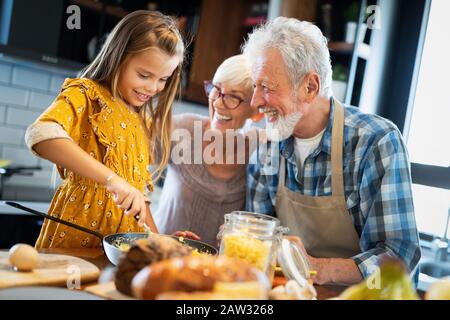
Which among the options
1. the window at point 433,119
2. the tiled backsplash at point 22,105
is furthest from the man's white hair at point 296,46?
the tiled backsplash at point 22,105

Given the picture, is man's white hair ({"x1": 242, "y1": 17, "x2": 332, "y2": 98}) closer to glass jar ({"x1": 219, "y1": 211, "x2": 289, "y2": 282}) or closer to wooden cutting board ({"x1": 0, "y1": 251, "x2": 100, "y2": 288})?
glass jar ({"x1": 219, "y1": 211, "x2": 289, "y2": 282})

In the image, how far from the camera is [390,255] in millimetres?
1189

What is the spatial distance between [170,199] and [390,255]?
0.78 meters

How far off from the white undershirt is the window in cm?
86

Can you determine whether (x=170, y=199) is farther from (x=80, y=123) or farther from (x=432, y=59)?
(x=432, y=59)

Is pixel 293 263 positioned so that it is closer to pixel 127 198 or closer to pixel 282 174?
pixel 127 198

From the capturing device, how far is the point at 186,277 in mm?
585

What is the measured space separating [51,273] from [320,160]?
0.90 m

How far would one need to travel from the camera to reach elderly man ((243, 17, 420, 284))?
129 cm

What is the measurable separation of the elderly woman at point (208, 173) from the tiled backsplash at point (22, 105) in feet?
3.44

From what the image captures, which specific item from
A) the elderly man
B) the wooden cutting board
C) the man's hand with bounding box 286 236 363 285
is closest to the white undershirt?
the elderly man

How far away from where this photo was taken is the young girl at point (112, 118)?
114 cm

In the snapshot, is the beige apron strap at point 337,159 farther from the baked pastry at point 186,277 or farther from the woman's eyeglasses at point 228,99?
the baked pastry at point 186,277

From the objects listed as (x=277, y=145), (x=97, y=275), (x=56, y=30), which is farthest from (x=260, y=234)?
(x=56, y=30)
